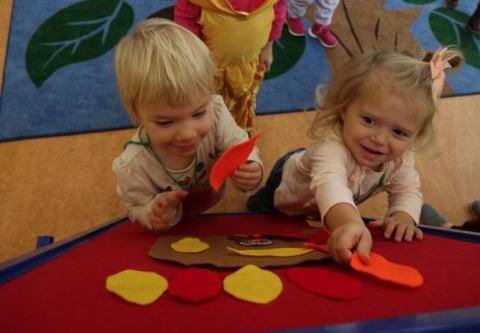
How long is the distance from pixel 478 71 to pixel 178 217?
1.28 meters

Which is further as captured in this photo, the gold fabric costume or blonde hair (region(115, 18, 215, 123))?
the gold fabric costume

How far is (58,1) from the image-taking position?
1.75m

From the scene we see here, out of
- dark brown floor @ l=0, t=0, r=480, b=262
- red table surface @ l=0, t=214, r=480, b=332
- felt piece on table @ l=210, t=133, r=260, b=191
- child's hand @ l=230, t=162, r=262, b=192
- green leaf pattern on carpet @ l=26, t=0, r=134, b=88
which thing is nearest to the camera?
red table surface @ l=0, t=214, r=480, b=332

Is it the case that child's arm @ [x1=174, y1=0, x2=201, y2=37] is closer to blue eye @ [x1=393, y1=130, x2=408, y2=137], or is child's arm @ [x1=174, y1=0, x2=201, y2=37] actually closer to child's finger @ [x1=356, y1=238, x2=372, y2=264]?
blue eye @ [x1=393, y1=130, x2=408, y2=137]

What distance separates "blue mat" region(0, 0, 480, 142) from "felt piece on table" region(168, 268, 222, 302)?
987 millimetres

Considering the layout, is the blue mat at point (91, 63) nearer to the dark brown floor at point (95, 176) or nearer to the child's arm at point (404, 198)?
the dark brown floor at point (95, 176)

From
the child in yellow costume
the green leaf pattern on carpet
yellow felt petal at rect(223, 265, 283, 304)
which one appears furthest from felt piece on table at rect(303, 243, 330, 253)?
the green leaf pattern on carpet

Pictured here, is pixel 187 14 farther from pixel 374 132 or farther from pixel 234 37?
pixel 374 132

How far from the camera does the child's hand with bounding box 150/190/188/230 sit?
751mm

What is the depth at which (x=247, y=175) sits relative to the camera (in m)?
0.75

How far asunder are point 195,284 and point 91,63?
1.26m

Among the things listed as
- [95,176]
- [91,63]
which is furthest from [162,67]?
[91,63]

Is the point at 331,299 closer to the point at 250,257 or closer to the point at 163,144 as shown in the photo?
the point at 250,257

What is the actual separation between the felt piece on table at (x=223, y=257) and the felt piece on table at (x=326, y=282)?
28 mm
